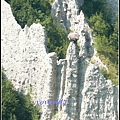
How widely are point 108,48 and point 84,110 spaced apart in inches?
420

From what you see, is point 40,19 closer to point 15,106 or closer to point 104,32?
point 104,32

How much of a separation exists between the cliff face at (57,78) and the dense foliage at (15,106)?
1.05ft

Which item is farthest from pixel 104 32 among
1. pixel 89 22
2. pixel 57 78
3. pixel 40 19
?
pixel 57 78

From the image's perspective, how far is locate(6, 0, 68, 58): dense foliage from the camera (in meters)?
34.7

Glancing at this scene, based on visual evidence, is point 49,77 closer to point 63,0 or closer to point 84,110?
point 84,110

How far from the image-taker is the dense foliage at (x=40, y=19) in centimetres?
3469

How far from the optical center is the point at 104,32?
1507 inches

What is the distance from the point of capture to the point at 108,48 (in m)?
36.7

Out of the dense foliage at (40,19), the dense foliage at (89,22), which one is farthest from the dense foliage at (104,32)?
the dense foliage at (40,19)

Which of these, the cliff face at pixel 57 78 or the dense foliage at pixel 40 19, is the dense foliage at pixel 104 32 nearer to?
the dense foliage at pixel 40 19

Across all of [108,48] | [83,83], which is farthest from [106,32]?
[83,83]

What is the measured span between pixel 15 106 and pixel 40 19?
8.89 m

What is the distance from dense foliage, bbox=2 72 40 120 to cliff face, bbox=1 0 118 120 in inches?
12.6

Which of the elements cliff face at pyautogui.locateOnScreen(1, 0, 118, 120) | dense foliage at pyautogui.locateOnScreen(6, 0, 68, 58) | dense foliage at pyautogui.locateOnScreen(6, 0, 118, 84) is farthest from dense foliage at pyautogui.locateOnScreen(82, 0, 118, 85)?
cliff face at pyautogui.locateOnScreen(1, 0, 118, 120)
